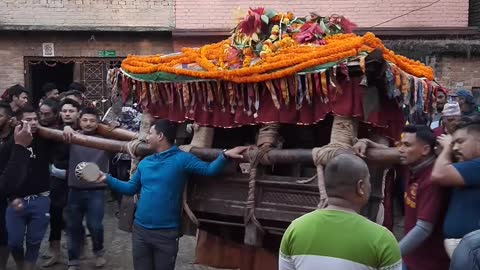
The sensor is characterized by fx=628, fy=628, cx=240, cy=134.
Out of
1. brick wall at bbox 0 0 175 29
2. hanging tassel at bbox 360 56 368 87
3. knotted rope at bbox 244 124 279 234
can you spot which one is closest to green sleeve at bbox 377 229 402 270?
hanging tassel at bbox 360 56 368 87

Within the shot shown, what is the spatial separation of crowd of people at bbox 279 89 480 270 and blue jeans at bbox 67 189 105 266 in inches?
127

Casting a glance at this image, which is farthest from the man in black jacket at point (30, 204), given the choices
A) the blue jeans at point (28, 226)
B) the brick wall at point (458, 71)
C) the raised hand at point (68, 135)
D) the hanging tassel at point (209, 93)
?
the brick wall at point (458, 71)

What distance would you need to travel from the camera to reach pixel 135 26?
12.6 m

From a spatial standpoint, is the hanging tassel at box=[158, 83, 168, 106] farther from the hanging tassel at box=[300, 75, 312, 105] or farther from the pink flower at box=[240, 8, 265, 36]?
the hanging tassel at box=[300, 75, 312, 105]

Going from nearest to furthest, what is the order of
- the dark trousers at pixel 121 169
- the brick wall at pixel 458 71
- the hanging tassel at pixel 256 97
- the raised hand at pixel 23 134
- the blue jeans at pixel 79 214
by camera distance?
1. the hanging tassel at pixel 256 97
2. the raised hand at pixel 23 134
3. the blue jeans at pixel 79 214
4. the dark trousers at pixel 121 169
5. the brick wall at pixel 458 71

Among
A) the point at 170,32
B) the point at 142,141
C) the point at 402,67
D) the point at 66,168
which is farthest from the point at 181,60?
the point at 170,32

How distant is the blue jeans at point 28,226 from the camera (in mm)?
5566

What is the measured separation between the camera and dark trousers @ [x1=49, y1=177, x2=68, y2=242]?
654cm

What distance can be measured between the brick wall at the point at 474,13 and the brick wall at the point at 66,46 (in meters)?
6.36

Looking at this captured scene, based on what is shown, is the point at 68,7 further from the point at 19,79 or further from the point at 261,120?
the point at 261,120

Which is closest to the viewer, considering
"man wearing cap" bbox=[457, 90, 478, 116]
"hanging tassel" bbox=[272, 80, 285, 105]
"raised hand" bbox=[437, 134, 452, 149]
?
"raised hand" bbox=[437, 134, 452, 149]

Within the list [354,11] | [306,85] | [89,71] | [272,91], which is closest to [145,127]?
[272,91]

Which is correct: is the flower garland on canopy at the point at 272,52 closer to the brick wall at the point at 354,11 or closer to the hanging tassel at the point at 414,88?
the hanging tassel at the point at 414,88

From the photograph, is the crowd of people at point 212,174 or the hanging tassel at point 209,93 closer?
the crowd of people at point 212,174
